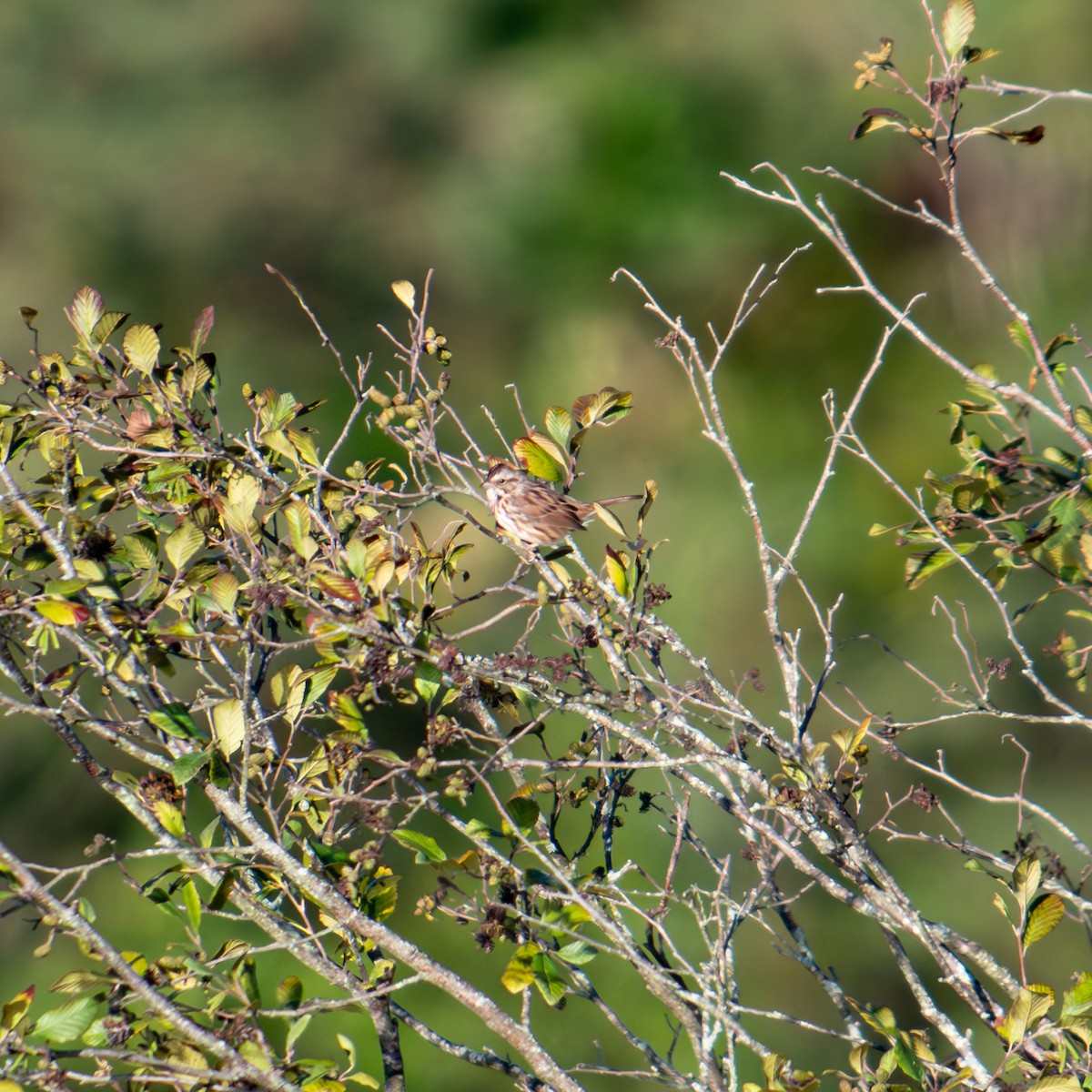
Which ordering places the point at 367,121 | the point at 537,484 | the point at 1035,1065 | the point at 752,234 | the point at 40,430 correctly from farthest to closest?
the point at 367,121 < the point at 752,234 < the point at 537,484 < the point at 40,430 < the point at 1035,1065

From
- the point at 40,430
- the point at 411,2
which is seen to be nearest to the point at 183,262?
the point at 411,2

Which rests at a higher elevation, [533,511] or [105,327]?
[105,327]

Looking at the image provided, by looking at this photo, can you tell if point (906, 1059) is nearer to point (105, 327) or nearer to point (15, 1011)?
point (15, 1011)

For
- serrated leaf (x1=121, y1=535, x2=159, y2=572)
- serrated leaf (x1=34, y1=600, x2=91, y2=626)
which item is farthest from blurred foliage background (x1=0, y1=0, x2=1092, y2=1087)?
serrated leaf (x1=34, y1=600, x2=91, y2=626)

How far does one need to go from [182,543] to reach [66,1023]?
72 centimetres

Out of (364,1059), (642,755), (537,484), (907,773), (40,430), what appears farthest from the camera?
(907,773)

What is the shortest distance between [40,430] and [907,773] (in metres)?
4.36

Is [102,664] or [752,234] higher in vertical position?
[102,664]

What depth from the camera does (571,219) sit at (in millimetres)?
6801

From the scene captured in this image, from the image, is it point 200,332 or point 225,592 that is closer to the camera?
point 225,592

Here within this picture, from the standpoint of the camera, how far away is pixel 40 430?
2.15 m

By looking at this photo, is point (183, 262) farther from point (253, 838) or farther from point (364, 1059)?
point (253, 838)

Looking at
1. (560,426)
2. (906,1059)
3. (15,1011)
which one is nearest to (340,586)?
(560,426)

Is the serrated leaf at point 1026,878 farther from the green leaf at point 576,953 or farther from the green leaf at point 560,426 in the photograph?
the green leaf at point 560,426
